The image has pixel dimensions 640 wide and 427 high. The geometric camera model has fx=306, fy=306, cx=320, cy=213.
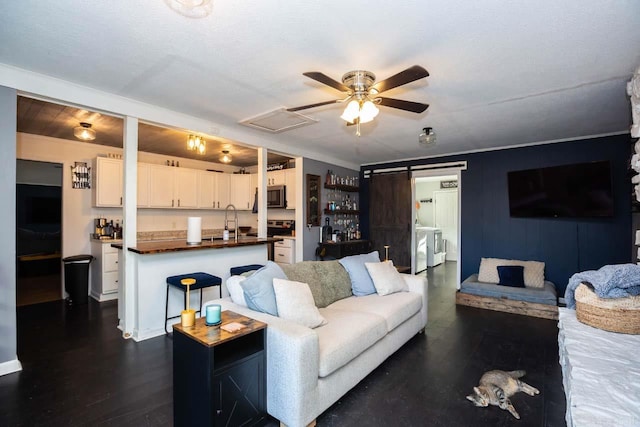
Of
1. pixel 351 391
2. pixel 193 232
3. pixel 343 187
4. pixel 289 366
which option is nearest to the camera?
pixel 289 366

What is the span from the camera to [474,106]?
3250 millimetres

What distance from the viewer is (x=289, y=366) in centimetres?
177

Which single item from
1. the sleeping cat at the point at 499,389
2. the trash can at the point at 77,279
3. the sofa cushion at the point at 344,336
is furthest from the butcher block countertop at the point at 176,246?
the sleeping cat at the point at 499,389

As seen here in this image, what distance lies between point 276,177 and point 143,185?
2.30 metres

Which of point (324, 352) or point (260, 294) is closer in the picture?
point (324, 352)

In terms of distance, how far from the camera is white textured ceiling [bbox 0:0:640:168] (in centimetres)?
175

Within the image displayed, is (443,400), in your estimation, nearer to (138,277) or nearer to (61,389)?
(61,389)

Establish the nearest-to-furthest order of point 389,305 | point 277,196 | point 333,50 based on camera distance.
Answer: point 333,50
point 389,305
point 277,196

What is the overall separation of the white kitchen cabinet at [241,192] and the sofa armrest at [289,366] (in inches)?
192

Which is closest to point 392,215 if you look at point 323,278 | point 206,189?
point 323,278

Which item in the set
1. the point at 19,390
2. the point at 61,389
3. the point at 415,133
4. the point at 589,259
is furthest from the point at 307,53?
the point at 589,259

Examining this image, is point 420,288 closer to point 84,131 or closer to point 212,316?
point 212,316

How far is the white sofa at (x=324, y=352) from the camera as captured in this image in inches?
69.7

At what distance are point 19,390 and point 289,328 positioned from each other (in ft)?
6.84
